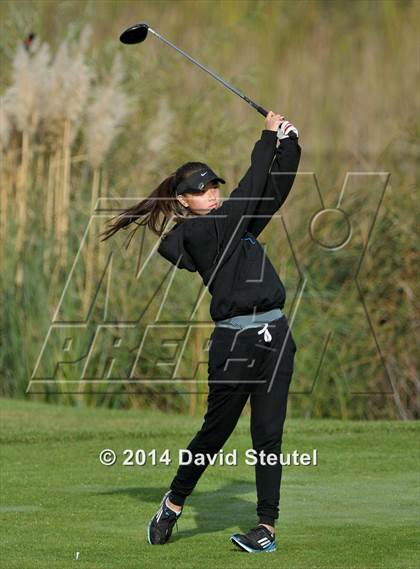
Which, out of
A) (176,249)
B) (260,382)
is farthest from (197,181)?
(260,382)

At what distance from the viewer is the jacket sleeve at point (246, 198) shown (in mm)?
6074

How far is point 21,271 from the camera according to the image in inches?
523

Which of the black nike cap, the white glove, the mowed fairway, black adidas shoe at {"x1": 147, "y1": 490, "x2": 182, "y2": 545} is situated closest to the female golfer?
the white glove

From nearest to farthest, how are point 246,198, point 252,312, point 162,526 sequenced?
point 246,198 < point 252,312 < point 162,526

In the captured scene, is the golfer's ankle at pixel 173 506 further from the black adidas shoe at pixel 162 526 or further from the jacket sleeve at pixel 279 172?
the jacket sleeve at pixel 279 172

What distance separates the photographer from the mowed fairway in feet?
20.2

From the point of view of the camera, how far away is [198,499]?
7.72 meters

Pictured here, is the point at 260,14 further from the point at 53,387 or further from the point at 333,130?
the point at 53,387

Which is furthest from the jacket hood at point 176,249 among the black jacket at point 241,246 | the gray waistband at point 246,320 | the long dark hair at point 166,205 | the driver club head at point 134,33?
the driver club head at point 134,33

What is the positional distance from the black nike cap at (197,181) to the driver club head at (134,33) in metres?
1.34

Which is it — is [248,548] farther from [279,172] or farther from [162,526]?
[279,172]

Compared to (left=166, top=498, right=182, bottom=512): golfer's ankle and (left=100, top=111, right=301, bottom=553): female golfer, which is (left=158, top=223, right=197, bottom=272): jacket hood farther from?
(left=166, top=498, right=182, bottom=512): golfer's ankle

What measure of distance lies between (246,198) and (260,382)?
801mm

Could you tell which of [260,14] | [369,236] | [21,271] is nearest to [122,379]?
[21,271]
